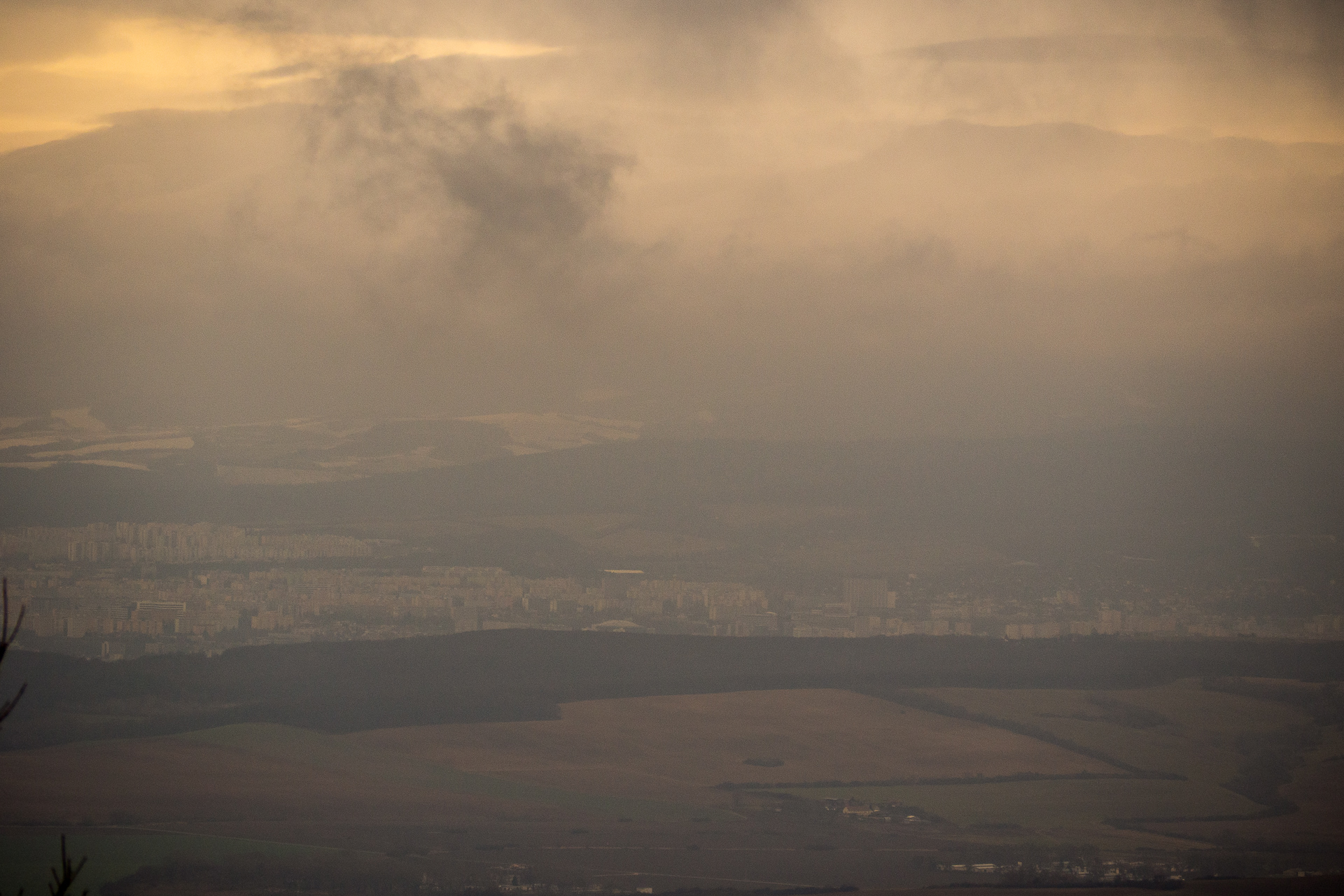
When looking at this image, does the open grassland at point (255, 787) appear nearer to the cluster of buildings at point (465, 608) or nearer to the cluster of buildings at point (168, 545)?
the cluster of buildings at point (465, 608)

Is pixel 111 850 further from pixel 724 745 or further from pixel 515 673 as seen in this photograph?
pixel 724 745

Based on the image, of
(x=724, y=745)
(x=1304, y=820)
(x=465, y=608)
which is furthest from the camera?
(x=465, y=608)

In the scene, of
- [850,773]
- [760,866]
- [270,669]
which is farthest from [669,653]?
[270,669]

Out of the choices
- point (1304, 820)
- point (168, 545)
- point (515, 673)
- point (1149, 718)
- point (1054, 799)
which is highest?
point (168, 545)

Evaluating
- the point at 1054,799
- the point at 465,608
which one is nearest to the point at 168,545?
the point at 465,608

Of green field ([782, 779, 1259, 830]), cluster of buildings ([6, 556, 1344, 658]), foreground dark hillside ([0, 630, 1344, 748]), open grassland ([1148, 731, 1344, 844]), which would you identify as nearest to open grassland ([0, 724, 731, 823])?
foreground dark hillside ([0, 630, 1344, 748])

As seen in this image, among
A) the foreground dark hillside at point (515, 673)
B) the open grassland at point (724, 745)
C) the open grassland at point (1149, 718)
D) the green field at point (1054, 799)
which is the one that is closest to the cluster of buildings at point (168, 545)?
the foreground dark hillside at point (515, 673)
